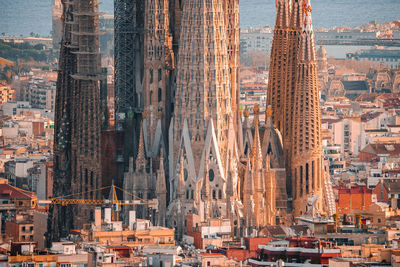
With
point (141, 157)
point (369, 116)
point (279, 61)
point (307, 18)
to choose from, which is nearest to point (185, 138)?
point (141, 157)

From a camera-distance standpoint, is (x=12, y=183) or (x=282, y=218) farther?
(x=12, y=183)

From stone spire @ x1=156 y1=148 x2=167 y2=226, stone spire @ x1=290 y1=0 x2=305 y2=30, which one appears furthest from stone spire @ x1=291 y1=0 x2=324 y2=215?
stone spire @ x1=156 y1=148 x2=167 y2=226

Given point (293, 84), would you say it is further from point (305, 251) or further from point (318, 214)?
point (305, 251)

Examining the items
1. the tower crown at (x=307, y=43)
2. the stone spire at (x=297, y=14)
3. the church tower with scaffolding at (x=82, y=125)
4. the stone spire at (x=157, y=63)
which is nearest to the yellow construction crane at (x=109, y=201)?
the church tower with scaffolding at (x=82, y=125)

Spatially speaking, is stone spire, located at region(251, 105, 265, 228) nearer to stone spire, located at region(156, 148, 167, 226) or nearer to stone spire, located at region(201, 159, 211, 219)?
stone spire, located at region(201, 159, 211, 219)

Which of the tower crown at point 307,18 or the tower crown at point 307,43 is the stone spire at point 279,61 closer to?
the tower crown at point 307,18

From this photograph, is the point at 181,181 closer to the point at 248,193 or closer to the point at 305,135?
the point at 248,193

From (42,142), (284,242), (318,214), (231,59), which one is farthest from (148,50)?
(42,142)
